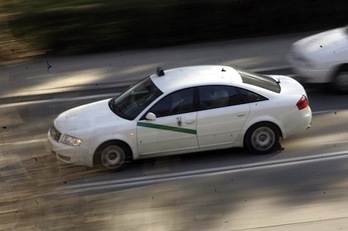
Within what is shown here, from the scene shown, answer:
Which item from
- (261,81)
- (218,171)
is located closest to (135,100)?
(218,171)

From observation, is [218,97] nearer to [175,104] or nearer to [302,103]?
[175,104]

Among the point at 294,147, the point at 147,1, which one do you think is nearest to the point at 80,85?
the point at 147,1

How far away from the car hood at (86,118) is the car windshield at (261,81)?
2091 millimetres

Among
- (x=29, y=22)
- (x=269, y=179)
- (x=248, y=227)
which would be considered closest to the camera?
(x=248, y=227)

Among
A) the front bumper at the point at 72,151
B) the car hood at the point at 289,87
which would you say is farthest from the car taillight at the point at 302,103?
the front bumper at the point at 72,151

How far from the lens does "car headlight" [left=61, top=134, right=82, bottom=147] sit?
9569 millimetres

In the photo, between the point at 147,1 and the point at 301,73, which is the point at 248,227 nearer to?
the point at 301,73

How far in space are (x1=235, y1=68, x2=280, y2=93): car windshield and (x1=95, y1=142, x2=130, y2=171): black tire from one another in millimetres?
2124

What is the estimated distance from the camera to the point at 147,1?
16.5m

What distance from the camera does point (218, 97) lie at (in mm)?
9797

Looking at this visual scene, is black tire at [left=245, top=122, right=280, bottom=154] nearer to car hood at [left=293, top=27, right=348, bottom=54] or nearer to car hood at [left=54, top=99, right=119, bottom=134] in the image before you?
car hood at [left=54, top=99, right=119, bottom=134]

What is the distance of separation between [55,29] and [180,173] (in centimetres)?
776

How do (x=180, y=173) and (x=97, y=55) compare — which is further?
(x=97, y=55)

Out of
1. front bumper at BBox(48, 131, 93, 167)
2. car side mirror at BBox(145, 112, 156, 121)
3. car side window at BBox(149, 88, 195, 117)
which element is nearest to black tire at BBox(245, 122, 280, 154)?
car side window at BBox(149, 88, 195, 117)
